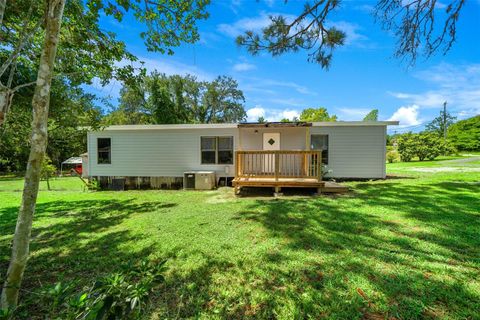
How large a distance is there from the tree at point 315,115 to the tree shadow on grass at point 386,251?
26850mm

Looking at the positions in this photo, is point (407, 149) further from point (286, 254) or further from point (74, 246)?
point (74, 246)

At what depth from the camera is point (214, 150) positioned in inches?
398

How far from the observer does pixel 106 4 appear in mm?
3582

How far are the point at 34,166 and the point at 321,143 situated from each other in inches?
375

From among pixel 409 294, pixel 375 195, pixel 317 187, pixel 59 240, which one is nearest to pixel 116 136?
pixel 59 240

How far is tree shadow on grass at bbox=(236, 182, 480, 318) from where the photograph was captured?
2088mm

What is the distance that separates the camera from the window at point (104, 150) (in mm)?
10398

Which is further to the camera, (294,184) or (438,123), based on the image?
(438,123)

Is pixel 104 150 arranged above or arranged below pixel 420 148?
below

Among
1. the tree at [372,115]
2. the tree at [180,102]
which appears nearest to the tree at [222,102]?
the tree at [180,102]

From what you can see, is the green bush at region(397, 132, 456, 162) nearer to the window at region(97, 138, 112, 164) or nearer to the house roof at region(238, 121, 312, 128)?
the house roof at region(238, 121, 312, 128)

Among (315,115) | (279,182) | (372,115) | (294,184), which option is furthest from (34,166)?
(372,115)

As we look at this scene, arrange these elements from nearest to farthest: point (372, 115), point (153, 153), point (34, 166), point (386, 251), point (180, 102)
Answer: point (34, 166) < point (386, 251) < point (153, 153) < point (180, 102) < point (372, 115)

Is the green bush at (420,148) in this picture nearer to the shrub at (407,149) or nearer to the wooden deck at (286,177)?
the shrub at (407,149)
